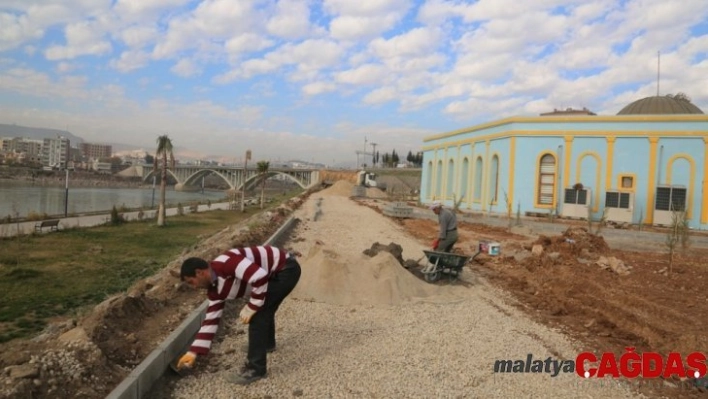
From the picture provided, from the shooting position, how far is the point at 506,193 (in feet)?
94.7

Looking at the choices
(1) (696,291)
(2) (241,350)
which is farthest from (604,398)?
(1) (696,291)

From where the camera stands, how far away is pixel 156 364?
4551 millimetres

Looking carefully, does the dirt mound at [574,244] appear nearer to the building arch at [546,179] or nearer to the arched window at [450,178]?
the building arch at [546,179]

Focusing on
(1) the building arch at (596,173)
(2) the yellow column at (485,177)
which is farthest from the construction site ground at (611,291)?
(2) the yellow column at (485,177)

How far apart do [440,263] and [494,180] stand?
72.7 ft

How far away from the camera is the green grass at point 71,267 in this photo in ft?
28.9

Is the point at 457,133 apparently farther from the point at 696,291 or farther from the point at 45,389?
the point at 45,389

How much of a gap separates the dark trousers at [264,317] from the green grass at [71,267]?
15.1ft

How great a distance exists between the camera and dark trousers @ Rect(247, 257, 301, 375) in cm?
461

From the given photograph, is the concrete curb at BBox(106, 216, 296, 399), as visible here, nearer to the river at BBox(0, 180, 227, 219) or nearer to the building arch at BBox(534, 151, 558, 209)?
the river at BBox(0, 180, 227, 219)

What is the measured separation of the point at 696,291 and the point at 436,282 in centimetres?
537

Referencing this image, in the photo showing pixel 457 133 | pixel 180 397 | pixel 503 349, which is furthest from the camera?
pixel 457 133

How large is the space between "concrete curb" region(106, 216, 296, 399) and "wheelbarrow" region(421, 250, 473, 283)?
4.65 metres

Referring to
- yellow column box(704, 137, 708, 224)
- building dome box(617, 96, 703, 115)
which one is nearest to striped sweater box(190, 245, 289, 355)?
yellow column box(704, 137, 708, 224)
